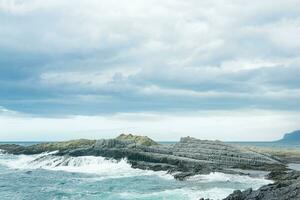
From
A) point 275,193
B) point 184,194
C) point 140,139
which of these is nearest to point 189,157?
point 140,139

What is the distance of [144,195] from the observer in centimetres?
4641

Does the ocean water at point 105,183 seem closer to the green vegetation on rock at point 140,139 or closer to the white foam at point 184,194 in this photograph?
the white foam at point 184,194

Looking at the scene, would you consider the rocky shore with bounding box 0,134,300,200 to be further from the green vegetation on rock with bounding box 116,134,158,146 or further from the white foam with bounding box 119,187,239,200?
the white foam with bounding box 119,187,239,200

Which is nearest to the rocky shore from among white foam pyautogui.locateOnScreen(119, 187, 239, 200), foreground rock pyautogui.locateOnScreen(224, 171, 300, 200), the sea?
the sea

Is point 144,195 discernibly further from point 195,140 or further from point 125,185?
point 195,140

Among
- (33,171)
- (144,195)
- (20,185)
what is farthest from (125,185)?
(33,171)

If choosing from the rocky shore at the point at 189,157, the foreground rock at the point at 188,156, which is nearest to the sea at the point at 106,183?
the rocky shore at the point at 189,157

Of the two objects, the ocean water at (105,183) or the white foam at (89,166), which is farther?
the white foam at (89,166)

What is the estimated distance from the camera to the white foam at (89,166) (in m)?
66.6

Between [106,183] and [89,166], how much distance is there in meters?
19.3

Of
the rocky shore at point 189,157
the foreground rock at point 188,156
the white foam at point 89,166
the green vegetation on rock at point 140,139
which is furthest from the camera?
the green vegetation on rock at point 140,139

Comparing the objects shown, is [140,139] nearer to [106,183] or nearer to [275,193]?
[106,183]

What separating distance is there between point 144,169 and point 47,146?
47.8 metres

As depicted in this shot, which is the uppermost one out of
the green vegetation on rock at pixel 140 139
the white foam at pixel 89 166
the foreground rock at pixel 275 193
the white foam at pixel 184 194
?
the green vegetation on rock at pixel 140 139
